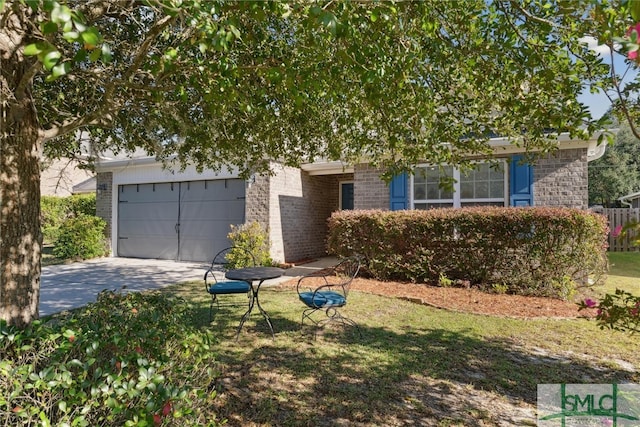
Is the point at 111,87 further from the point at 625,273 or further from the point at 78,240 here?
the point at 625,273

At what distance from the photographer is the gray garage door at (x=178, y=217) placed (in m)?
11.3

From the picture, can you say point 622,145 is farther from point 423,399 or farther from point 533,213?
point 423,399

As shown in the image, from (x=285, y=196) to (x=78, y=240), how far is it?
22.9 feet

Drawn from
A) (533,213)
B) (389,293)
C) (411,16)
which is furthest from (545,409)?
(533,213)

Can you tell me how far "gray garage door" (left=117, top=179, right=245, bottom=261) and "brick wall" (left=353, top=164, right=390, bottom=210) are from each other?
3494 millimetres

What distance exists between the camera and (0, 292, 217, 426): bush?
172cm

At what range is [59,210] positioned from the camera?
16.4 metres

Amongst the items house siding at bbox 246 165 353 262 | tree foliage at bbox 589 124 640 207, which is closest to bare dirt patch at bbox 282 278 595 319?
house siding at bbox 246 165 353 262

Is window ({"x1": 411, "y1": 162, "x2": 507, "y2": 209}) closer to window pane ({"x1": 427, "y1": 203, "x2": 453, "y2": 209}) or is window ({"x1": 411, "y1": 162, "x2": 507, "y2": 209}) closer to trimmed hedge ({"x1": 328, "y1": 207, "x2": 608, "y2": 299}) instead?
window pane ({"x1": 427, "y1": 203, "x2": 453, "y2": 209})

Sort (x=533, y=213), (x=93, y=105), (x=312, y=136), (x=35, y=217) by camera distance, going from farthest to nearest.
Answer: (x=533, y=213) → (x=312, y=136) → (x=93, y=105) → (x=35, y=217)

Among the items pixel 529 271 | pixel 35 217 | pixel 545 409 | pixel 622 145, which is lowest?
pixel 545 409

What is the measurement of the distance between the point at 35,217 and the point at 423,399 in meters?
3.38

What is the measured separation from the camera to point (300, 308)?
5996 millimetres

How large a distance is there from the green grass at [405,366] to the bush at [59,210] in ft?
40.1
